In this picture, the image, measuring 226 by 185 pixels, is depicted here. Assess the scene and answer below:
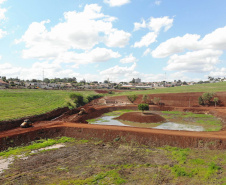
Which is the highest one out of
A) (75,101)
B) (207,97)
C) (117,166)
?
(207,97)

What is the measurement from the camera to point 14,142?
67.5 ft

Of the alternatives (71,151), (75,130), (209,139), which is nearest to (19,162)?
(71,151)

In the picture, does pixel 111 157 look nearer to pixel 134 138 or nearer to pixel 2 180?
pixel 134 138

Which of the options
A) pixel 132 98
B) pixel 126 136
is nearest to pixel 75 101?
pixel 132 98

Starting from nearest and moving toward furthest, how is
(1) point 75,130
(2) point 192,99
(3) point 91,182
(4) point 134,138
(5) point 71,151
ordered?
(3) point 91,182
(5) point 71,151
(4) point 134,138
(1) point 75,130
(2) point 192,99

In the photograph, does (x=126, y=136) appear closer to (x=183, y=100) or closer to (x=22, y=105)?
(x=22, y=105)

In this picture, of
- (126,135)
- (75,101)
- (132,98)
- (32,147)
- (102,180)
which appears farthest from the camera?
(132,98)

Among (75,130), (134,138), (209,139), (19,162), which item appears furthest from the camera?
(75,130)

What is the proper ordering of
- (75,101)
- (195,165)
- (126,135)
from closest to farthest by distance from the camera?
1. (195,165)
2. (126,135)
3. (75,101)

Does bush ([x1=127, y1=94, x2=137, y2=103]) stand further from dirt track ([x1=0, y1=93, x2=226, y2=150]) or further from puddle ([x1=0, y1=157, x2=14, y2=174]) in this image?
puddle ([x1=0, y1=157, x2=14, y2=174])

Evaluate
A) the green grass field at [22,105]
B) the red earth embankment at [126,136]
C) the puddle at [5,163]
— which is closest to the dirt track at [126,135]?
the red earth embankment at [126,136]

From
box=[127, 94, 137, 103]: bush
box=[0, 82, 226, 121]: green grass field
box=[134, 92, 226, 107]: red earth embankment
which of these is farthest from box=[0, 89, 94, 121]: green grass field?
box=[134, 92, 226, 107]: red earth embankment

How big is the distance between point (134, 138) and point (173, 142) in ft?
16.0

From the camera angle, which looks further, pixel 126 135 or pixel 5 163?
pixel 126 135
